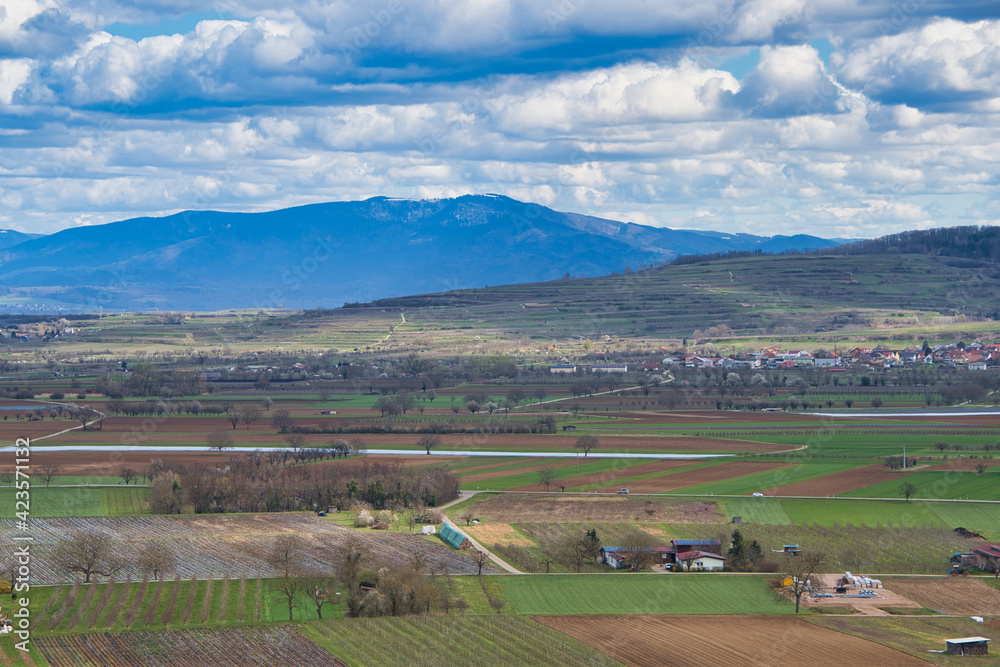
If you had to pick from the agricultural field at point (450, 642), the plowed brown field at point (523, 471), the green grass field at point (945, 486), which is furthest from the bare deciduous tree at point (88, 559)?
the green grass field at point (945, 486)

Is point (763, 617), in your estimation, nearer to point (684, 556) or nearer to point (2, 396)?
point (684, 556)

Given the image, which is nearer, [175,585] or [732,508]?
[175,585]

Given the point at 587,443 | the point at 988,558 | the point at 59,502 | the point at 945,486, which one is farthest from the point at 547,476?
the point at 59,502

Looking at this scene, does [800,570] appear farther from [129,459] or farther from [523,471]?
[129,459]

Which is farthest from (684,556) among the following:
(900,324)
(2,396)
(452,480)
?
(900,324)

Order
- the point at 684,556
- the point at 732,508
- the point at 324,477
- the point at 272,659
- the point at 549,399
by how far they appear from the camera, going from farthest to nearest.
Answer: the point at 549,399 → the point at 324,477 → the point at 732,508 → the point at 684,556 → the point at 272,659

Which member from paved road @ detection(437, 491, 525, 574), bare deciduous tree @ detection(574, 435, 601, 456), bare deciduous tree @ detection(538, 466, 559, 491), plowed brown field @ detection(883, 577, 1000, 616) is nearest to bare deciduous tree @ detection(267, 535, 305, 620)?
paved road @ detection(437, 491, 525, 574)

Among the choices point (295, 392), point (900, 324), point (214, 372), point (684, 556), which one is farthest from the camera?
point (900, 324)

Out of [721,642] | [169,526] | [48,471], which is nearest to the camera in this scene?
[721,642]
